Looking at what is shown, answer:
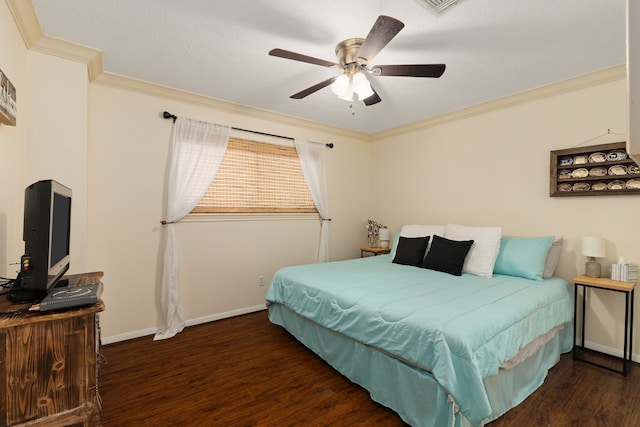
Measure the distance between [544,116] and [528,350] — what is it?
7.57ft

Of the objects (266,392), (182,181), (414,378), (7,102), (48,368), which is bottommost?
(266,392)

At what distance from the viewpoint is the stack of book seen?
243cm

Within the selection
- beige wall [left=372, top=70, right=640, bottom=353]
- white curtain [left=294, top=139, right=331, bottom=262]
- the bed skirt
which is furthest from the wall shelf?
white curtain [left=294, top=139, right=331, bottom=262]

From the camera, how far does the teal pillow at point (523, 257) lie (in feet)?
8.80

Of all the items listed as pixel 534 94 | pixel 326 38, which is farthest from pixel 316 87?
pixel 534 94

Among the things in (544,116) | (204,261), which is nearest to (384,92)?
(544,116)

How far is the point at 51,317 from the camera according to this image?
1.22 m

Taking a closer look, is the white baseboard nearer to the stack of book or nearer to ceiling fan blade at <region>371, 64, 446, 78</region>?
ceiling fan blade at <region>371, 64, 446, 78</region>

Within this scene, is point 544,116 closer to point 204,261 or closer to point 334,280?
point 334,280

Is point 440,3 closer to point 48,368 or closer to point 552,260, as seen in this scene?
point 552,260

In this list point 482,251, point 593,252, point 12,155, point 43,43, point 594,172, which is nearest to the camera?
point 12,155

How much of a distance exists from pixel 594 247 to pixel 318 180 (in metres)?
3.00

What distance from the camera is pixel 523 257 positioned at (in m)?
2.76

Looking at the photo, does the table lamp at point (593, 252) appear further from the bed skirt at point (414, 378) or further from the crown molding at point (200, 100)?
the crown molding at point (200, 100)
